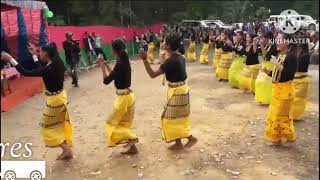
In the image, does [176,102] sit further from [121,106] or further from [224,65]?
[224,65]

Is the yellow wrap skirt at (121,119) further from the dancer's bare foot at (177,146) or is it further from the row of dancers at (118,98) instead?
the dancer's bare foot at (177,146)

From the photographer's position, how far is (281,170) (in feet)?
16.0

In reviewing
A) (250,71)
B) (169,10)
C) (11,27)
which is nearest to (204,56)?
(250,71)

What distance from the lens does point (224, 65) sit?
36.7 feet

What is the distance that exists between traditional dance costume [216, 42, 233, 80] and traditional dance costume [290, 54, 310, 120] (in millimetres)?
4135

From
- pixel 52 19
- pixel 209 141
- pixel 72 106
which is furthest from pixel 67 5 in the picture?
pixel 209 141

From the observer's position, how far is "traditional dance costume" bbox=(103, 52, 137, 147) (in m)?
5.24

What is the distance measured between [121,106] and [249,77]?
→ 474 cm

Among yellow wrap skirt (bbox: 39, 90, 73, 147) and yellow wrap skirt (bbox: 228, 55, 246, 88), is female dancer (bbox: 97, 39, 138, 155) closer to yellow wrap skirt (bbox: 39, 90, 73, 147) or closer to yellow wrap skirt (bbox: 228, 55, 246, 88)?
yellow wrap skirt (bbox: 39, 90, 73, 147)

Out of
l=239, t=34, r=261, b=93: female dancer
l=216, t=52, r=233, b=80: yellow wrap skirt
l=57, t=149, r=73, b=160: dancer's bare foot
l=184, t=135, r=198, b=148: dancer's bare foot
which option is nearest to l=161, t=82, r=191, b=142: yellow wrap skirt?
l=184, t=135, r=198, b=148: dancer's bare foot

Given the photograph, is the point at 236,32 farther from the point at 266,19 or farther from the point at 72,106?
the point at 72,106

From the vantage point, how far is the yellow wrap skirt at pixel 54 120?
5195 mm

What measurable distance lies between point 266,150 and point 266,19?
2.21 m

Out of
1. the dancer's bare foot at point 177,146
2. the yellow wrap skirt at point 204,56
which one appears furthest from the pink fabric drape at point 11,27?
the yellow wrap skirt at point 204,56
